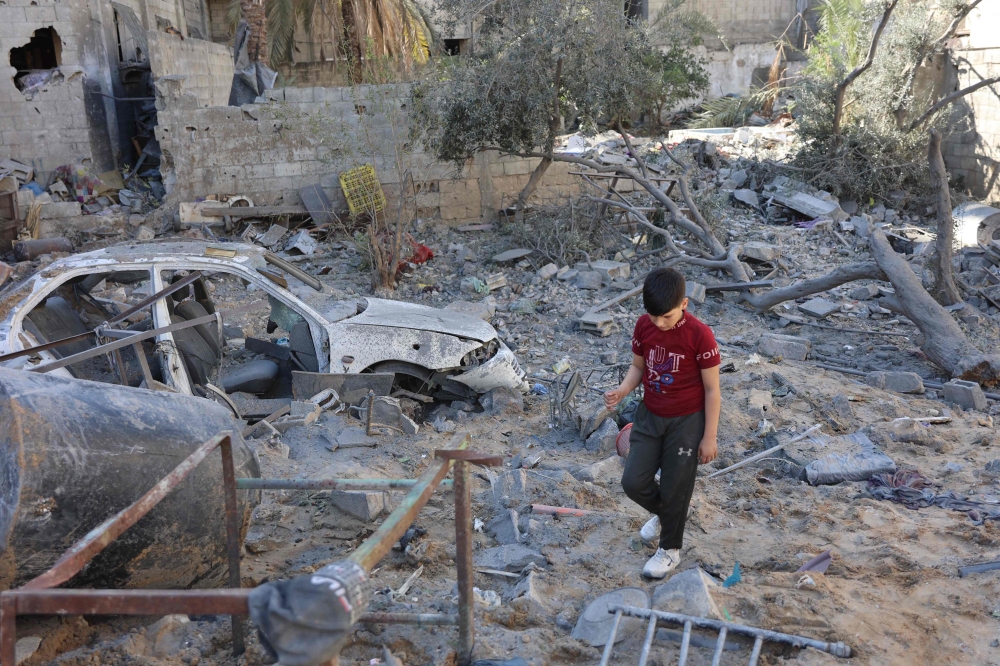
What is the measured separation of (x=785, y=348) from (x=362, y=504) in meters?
5.12

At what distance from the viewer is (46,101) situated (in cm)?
1393

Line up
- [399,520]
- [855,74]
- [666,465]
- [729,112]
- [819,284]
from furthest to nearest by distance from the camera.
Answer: [729,112]
[855,74]
[819,284]
[666,465]
[399,520]

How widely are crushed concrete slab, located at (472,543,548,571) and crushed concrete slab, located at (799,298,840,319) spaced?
634cm

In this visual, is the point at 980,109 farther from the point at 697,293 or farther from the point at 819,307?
the point at 697,293

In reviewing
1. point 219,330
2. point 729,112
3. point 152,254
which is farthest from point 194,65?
point 729,112

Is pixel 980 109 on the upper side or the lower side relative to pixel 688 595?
upper

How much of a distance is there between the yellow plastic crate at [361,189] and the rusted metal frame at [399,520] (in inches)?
413

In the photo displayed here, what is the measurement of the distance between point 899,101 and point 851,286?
600 cm

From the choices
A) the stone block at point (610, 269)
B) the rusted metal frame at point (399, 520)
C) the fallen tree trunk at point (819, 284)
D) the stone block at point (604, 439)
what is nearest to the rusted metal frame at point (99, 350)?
the rusted metal frame at point (399, 520)

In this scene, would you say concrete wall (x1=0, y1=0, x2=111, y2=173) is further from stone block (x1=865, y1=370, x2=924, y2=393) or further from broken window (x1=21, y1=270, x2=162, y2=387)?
stone block (x1=865, y1=370, x2=924, y2=393)

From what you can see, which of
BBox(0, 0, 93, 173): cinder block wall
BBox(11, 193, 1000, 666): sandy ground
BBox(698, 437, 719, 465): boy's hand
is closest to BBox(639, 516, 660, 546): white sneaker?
BBox(11, 193, 1000, 666): sandy ground

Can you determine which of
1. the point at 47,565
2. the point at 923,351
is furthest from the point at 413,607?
the point at 923,351

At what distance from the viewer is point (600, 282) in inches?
409

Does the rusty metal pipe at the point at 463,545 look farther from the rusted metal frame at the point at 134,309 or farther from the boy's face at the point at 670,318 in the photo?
the rusted metal frame at the point at 134,309
